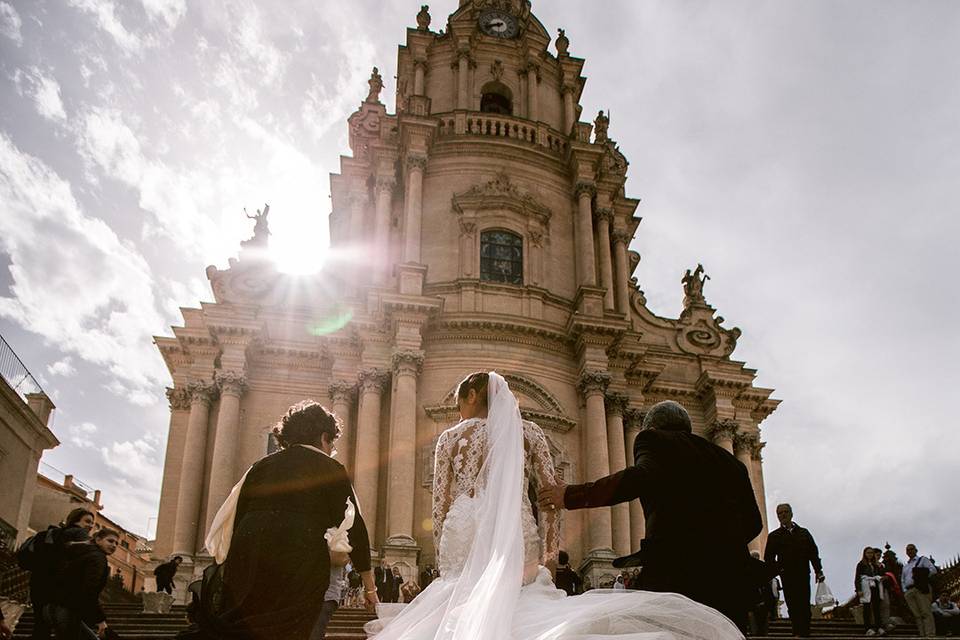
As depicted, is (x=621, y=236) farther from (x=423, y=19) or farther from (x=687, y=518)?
(x=687, y=518)

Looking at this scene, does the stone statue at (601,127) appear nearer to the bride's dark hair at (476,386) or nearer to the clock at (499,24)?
the clock at (499,24)

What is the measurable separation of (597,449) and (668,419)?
17.5m

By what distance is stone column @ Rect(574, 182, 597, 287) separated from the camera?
25438mm

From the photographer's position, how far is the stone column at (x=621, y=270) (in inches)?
1031

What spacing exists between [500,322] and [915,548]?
1194cm

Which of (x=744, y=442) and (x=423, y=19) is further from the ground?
(x=423, y=19)

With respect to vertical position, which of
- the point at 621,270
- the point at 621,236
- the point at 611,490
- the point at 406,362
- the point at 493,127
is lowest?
the point at 611,490

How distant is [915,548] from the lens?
1274cm

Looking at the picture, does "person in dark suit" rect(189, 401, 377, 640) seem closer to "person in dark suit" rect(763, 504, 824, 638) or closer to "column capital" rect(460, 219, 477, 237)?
"person in dark suit" rect(763, 504, 824, 638)

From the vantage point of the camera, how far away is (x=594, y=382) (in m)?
22.8

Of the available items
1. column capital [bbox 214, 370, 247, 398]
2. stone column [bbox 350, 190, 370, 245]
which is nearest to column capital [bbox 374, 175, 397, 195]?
stone column [bbox 350, 190, 370, 245]

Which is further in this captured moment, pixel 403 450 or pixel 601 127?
pixel 601 127

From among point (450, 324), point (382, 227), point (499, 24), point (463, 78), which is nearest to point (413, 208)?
point (382, 227)

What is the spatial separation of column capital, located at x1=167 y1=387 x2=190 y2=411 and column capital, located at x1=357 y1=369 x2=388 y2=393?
16.6ft
